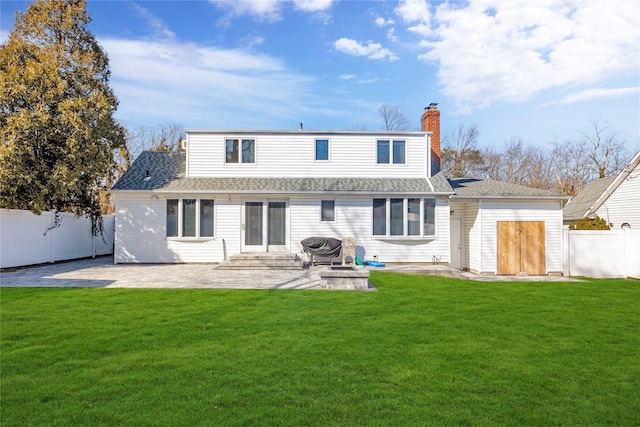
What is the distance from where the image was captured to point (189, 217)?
14789mm

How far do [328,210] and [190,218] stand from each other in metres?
5.76

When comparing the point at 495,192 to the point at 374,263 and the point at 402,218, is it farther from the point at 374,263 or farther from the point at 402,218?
the point at 374,263

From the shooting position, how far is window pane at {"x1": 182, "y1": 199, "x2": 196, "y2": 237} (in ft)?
48.3

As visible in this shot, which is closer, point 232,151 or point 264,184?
point 264,184

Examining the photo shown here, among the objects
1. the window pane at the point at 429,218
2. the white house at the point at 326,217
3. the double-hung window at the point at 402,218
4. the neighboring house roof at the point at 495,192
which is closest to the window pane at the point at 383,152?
the white house at the point at 326,217

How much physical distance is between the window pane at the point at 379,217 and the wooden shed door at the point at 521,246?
4656mm

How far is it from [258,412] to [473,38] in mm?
15503

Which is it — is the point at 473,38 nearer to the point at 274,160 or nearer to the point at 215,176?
the point at 274,160

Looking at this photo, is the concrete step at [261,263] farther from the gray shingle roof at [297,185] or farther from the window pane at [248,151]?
the window pane at [248,151]

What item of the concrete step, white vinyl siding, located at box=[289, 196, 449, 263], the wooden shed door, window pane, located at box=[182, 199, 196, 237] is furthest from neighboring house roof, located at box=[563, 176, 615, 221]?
window pane, located at box=[182, 199, 196, 237]

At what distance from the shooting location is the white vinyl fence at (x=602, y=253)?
13.9 meters

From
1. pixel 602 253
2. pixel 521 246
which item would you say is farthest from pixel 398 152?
pixel 602 253

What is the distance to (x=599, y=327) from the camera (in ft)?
20.9

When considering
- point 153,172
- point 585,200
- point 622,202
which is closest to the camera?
point 153,172
